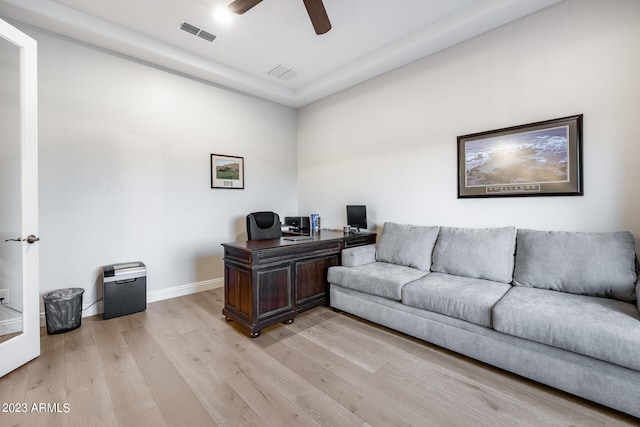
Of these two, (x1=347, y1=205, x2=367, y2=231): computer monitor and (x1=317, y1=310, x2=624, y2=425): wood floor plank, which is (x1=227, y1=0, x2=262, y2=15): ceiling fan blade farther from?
(x1=317, y1=310, x2=624, y2=425): wood floor plank

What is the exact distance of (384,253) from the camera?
3.34 m

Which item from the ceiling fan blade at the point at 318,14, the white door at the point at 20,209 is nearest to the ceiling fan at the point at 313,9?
the ceiling fan blade at the point at 318,14

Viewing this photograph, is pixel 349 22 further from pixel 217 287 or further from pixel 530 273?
pixel 217 287

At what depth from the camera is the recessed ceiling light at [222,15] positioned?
2757 millimetres

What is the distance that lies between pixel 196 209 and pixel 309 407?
310cm

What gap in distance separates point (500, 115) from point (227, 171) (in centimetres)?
359

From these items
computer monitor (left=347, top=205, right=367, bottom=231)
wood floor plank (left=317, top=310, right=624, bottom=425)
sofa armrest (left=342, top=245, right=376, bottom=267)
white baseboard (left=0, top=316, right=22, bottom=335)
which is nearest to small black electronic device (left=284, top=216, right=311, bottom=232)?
computer monitor (left=347, top=205, right=367, bottom=231)

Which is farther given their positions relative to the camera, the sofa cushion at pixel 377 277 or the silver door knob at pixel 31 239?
the sofa cushion at pixel 377 277

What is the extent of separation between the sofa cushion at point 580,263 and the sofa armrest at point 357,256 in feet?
4.68

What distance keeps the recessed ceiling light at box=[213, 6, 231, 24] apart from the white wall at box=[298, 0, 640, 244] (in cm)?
201

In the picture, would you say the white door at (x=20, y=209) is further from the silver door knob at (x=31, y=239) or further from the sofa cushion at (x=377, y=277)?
the sofa cushion at (x=377, y=277)

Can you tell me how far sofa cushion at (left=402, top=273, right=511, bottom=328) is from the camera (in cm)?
211

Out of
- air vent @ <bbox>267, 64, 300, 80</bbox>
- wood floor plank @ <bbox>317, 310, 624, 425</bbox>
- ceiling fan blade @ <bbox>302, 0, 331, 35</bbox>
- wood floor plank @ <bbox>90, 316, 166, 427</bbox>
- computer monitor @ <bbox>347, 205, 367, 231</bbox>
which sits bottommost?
wood floor plank @ <bbox>317, 310, 624, 425</bbox>

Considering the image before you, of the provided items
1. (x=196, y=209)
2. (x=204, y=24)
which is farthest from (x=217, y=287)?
(x=204, y=24)
